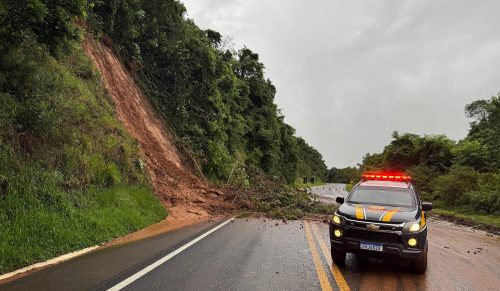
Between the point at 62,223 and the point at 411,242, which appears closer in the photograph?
the point at 411,242

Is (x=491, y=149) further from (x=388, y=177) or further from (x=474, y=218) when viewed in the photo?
(x=388, y=177)

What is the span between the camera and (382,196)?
29.6 ft

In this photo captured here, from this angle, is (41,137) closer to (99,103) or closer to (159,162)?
A: (99,103)

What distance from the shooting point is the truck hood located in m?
7.41

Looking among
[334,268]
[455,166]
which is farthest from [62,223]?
[455,166]

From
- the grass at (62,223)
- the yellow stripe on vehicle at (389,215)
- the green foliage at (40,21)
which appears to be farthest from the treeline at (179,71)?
the yellow stripe on vehicle at (389,215)

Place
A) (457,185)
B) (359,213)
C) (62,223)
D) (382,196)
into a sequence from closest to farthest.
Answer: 1. (359,213)
2. (382,196)
3. (62,223)
4. (457,185)

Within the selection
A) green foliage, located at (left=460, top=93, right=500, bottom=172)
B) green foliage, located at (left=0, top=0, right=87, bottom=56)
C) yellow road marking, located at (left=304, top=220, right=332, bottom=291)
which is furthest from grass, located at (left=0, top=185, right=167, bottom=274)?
green foliage, located at (left=460, top=93, right=500, bottom=172)

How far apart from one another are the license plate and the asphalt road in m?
0.45

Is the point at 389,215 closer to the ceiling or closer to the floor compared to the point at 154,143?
closer to the floor

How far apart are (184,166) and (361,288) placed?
1786 centimetres

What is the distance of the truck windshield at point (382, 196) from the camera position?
867cm

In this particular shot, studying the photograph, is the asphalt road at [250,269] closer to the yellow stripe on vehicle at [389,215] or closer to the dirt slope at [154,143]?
the yellow stripe on vehicle at [389,215]

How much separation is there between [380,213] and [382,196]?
1.49 meters
